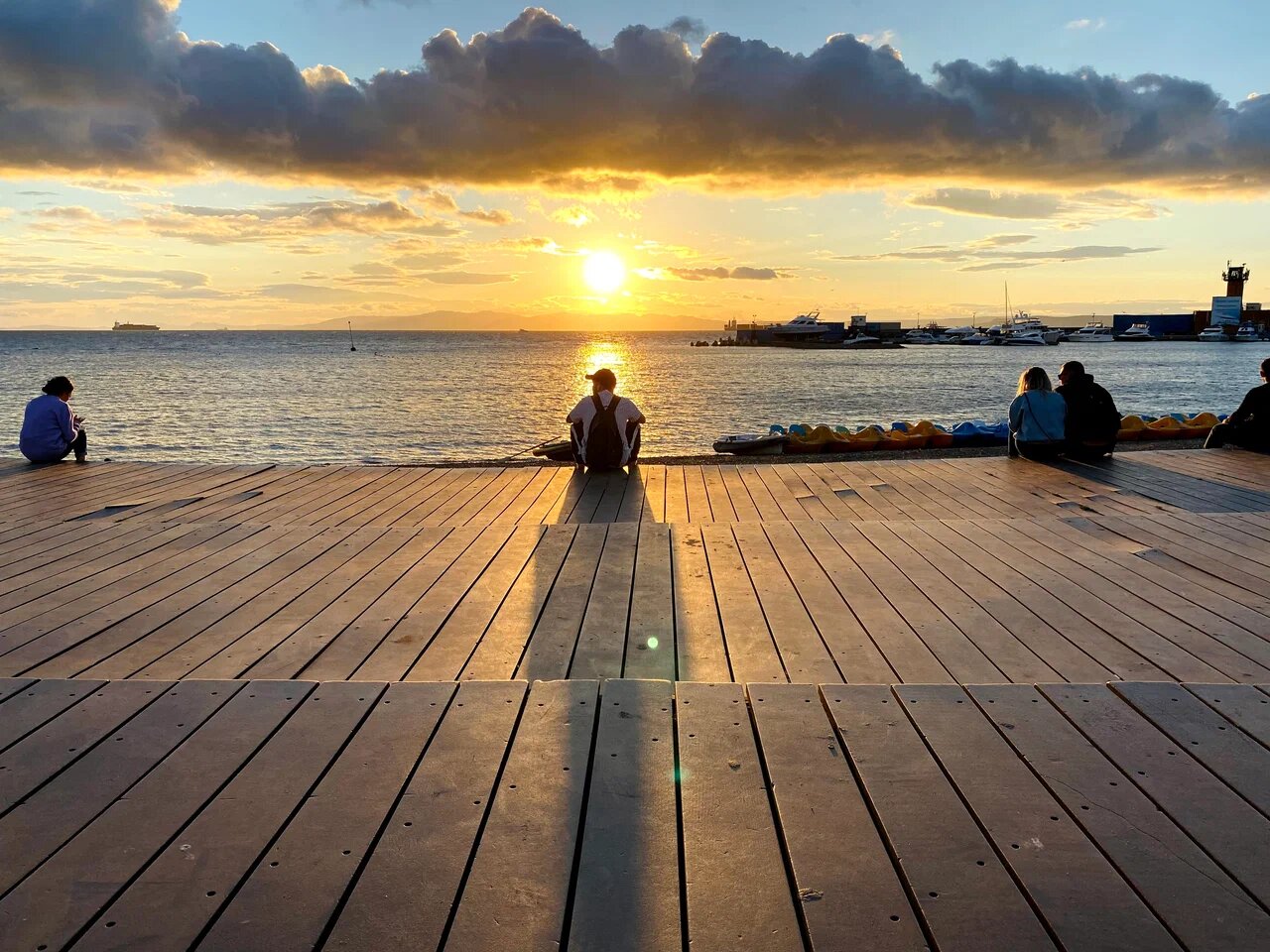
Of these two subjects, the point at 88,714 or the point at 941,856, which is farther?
the point at 88,714

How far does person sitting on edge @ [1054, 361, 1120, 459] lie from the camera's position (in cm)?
1054

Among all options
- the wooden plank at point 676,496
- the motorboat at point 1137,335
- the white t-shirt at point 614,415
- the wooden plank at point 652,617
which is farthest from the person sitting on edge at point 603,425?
the motorboat at point 1137,335

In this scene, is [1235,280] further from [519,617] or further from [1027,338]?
[519,617]

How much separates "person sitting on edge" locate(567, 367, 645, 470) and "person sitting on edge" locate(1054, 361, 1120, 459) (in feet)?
17.1

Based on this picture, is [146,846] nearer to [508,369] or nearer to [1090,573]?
[1090,573]

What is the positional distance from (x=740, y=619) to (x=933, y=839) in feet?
6.94

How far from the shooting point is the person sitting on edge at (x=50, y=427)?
10.6 meters

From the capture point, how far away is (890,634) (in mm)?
4152

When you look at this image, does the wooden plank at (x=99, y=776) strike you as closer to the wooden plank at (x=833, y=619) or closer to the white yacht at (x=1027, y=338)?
the wooden plank at (x=833, y=619)

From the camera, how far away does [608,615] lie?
4484mm

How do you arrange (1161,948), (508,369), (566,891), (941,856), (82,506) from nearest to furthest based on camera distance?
(1161,948), (566,891), (941,856), (82,506), (508,369)

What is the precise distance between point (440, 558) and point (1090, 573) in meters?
3.96

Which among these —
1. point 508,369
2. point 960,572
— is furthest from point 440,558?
point 508,369

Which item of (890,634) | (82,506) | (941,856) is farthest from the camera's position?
(82,506)
